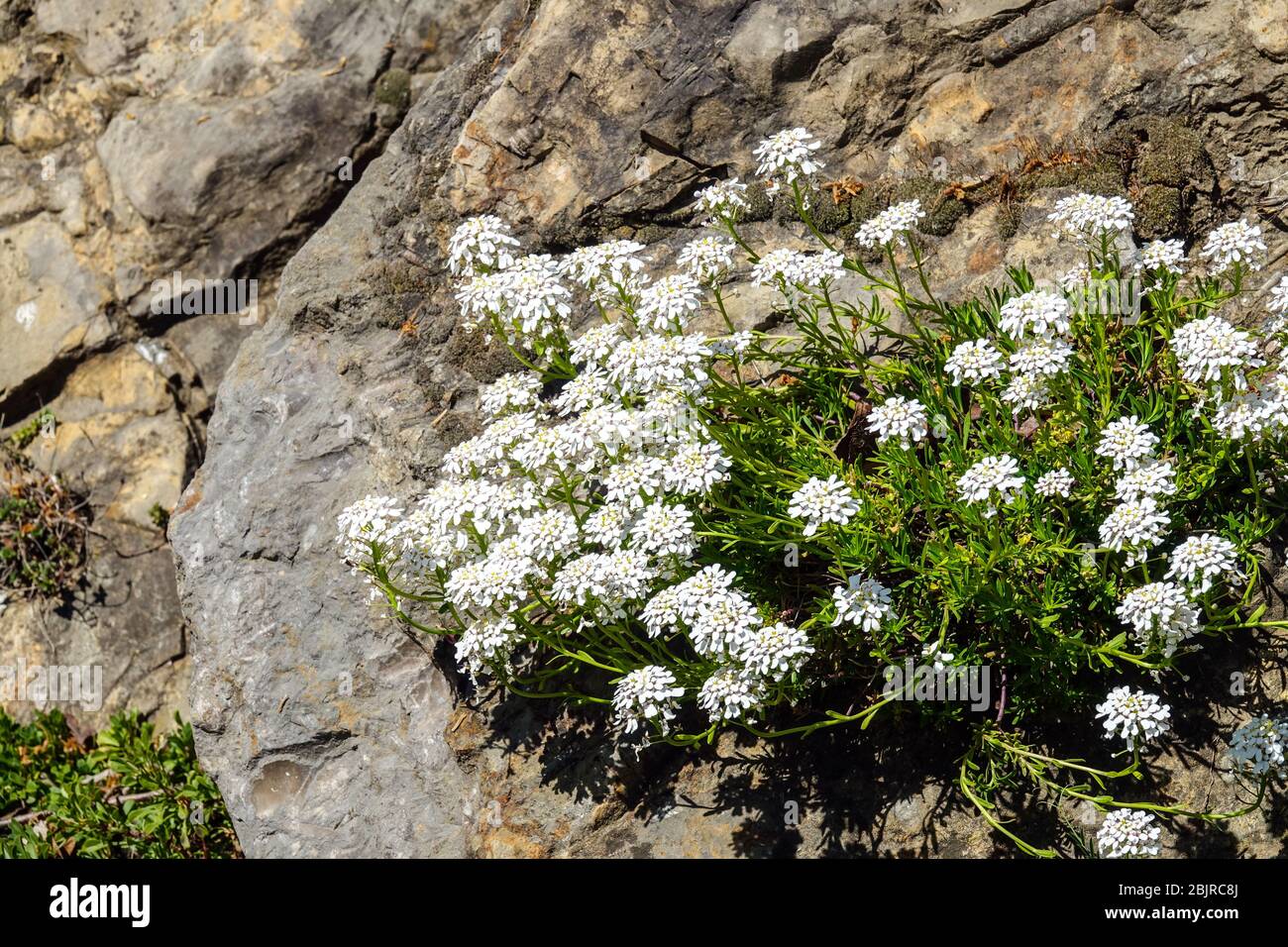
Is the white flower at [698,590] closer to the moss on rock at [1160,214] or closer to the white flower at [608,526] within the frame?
the white flower at [608,526]

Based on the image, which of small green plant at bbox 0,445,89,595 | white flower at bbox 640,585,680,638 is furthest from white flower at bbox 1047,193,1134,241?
small green plant at bbox 0,445,89,595

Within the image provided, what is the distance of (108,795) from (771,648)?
20.0ft

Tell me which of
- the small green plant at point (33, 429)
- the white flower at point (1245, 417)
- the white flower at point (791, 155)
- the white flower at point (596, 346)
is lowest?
the white flower at point (1245, 417)

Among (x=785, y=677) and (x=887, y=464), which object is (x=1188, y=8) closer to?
(x=887, y=464)

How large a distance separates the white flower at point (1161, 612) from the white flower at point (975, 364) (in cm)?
113

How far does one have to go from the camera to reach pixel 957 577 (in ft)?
18.7

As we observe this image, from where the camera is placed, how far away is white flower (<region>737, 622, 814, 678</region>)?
17.4ft

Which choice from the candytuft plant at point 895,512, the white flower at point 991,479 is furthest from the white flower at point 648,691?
the white flower at point 991,479

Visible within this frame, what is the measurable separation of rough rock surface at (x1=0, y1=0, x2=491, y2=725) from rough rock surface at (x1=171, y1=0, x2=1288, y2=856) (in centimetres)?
140

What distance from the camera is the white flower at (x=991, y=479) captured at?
5367mm

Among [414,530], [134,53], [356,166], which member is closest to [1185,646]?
[414,530]

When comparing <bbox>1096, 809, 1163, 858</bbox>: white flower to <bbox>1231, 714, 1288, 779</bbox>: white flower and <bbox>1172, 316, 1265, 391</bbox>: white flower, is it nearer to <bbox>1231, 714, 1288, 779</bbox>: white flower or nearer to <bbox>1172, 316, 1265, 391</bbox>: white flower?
<bbox>1231, 714, 1288, 779</bbox>: white flower

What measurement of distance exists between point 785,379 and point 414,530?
2.33 metres

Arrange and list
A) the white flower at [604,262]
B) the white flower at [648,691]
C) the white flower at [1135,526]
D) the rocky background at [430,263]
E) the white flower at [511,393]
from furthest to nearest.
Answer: the rocky background at [430,263], the white flower at [511,393], the white flower at [604,262], the white flower at [648,691], the white flower at [1135,526]
